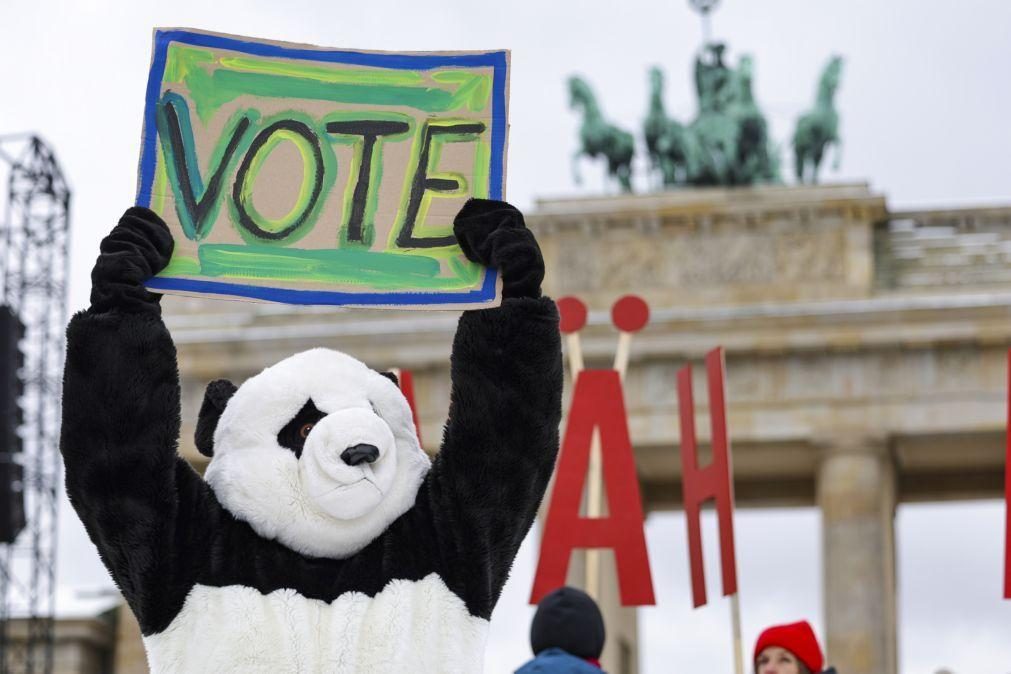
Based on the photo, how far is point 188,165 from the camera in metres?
4.45

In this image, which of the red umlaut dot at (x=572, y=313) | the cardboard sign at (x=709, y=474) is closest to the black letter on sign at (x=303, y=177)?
the cardboard sign at (x=709, y=474)

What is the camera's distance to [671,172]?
110 ft

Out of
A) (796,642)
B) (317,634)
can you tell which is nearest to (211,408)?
(317,634)

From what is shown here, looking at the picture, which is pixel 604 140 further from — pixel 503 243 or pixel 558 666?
pixel 503 243

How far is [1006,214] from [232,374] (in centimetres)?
1142

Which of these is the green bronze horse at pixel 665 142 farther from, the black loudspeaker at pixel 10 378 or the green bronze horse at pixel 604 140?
the black loudspeaker at pixel 10 378

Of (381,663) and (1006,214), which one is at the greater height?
(1006,214)

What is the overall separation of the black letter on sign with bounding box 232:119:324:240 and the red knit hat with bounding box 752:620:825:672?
8.58 ft

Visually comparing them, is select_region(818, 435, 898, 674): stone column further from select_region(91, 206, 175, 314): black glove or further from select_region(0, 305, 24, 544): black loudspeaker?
select_region(91, 206, 175, 314): black glove

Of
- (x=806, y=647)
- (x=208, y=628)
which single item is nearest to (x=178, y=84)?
(x=208, y=628)

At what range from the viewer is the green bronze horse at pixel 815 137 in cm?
3344

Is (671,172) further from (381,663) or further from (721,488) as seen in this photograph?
(381,663)

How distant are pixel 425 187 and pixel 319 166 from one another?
218 mm

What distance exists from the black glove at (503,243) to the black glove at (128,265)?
59cm
